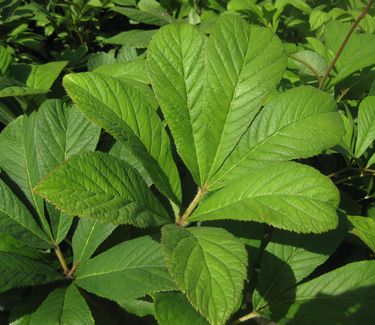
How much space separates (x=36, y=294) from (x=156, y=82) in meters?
0.44

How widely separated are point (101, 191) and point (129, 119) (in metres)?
0.17

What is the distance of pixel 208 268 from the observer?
640 mm

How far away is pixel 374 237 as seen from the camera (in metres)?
0.87

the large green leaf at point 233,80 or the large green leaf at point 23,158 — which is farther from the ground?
the large green leaf at point 233,80

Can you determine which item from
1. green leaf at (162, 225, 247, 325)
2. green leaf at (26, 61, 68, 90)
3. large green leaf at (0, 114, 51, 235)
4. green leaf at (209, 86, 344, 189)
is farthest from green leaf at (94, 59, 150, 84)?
green leaf at (162, 225, 247, 325)

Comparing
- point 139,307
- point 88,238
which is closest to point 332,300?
point 139,307

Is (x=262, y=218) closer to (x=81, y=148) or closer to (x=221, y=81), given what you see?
(x=221, y=81)

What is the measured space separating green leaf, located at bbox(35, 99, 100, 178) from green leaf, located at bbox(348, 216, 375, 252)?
547 millimetres

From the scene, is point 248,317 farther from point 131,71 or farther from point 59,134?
point 131,71

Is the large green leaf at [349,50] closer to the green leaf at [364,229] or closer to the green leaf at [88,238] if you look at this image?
the green leaf at [364,229]

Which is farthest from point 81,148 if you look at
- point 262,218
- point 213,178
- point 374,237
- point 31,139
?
point 374,237

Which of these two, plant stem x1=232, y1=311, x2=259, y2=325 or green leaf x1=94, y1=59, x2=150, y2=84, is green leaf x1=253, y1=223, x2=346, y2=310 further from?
green leaf x1=94, y1=59, x2=150, y2=84

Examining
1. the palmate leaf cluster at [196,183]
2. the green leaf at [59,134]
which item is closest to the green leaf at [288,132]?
the palmate leaf cluster at [196,183]

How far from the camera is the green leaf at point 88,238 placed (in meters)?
0.86
